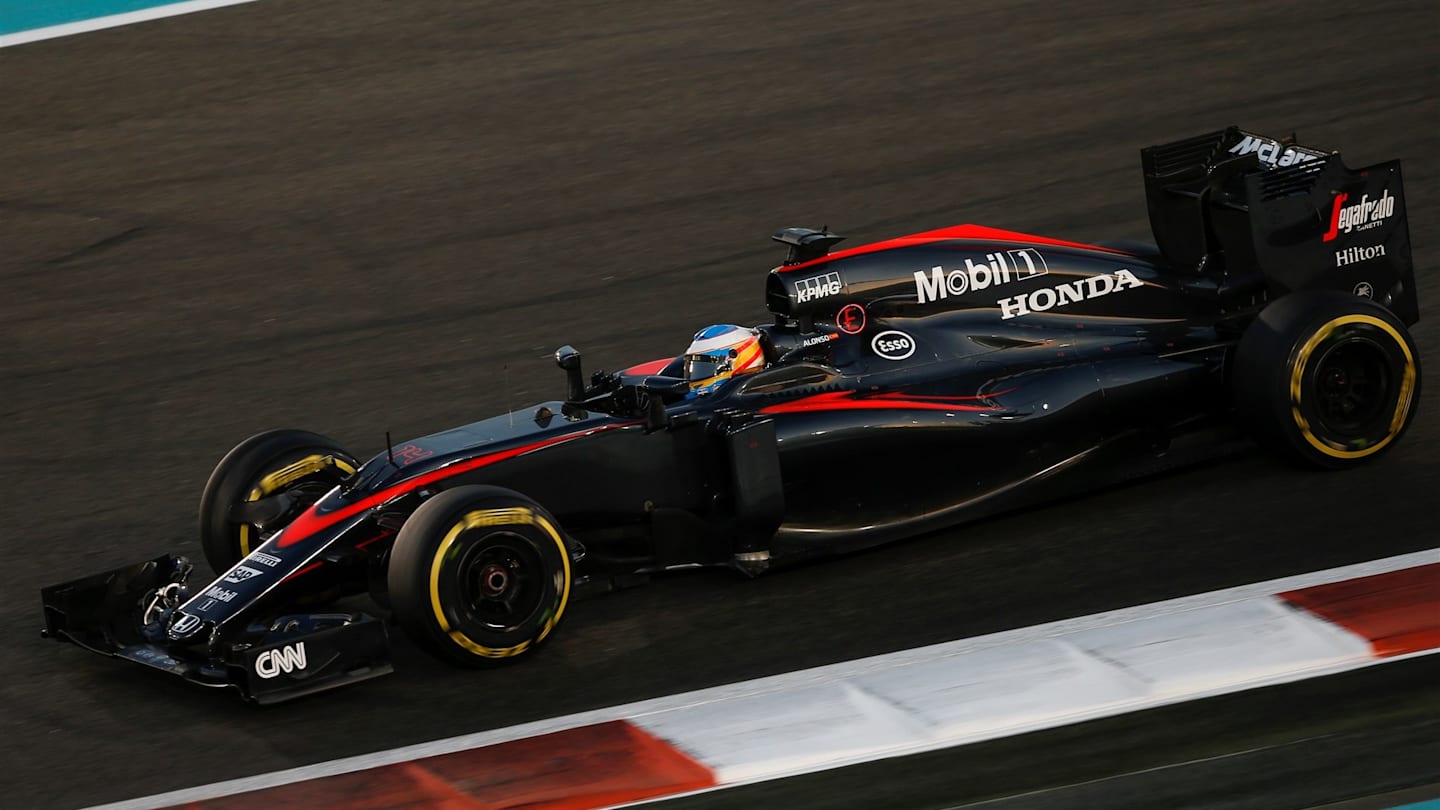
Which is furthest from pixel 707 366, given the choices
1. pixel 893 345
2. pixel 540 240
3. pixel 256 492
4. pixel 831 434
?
pixel 540 240

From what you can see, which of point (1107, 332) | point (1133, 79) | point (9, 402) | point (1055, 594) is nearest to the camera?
point (1055, 594)

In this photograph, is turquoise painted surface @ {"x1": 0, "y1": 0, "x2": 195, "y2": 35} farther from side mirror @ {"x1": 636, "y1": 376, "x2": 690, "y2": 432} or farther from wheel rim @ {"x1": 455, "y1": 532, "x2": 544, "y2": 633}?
wheel rim @ {"x1": 455, "y1": 532, "x2": 544, "y2": 633}

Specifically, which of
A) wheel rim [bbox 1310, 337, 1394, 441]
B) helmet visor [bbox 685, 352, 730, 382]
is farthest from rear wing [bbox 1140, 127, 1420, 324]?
helmet visor [bbox 685, 352, 730, 382]

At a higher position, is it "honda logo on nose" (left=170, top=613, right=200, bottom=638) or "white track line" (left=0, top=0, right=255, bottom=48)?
"white track line" (left=0, top=0, right=255, bottom=48)

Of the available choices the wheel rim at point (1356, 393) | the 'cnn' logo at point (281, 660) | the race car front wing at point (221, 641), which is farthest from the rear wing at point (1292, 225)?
the 'cnn' logo at point (281, 660)

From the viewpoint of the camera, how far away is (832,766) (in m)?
6.29

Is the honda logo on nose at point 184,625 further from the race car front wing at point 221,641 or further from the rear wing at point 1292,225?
the rear wing at point 1292,225

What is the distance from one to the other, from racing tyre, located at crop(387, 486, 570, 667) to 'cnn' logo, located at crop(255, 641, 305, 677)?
0.38 metres

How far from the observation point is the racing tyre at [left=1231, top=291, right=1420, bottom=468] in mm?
8156

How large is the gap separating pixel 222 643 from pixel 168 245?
7.10 meters

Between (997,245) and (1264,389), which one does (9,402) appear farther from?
(1264,389)

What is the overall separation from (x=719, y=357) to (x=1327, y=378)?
2.65 m

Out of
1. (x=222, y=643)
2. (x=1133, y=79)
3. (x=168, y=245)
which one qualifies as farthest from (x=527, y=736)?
(x=1133, y=79)

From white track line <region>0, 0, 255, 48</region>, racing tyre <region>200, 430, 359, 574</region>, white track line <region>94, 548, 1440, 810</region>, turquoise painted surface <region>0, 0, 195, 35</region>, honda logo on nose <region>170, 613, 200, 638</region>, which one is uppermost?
turquoise painted surface <region>0, 0, 195, 35</region>
